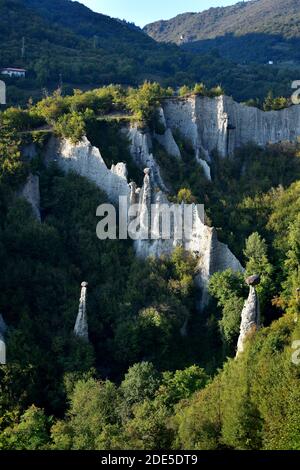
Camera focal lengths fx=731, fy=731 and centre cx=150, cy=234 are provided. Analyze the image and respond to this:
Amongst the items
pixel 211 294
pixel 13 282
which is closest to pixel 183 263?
pixel 211 294

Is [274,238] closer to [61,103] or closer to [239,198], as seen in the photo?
[239,198]

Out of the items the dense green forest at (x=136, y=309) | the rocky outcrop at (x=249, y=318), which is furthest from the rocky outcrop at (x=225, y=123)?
the rocky outcrop at (x=249, y=318)

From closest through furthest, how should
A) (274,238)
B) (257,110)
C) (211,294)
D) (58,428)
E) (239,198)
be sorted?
1. (58,428)
2. (211,294)
3. (274,238)
4. (239,198)
5. (257,110)

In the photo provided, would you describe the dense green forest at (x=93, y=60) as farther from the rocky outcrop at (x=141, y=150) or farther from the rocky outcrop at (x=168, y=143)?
the rocky outcrop at (x=141, y=150)

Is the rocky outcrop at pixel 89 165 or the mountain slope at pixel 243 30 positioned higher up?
the mountain slope at pixel 243 30

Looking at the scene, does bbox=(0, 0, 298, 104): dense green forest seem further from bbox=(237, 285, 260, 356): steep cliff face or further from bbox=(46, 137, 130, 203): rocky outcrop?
bbox=(237, 285, 260, 356): steep cliff face
